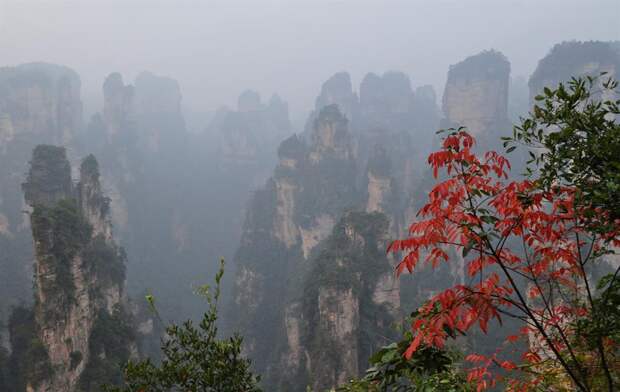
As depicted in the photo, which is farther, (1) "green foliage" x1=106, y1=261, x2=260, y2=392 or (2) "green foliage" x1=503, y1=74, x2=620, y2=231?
(1) "green foliage" x1=106, y1=261, x2=260, y2=392

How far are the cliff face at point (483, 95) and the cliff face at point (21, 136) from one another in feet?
174

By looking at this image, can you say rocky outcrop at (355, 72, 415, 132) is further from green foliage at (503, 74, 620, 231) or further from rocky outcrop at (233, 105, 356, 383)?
green foliage at (503, 74, 620, 231)

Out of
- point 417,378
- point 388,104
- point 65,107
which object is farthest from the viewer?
point 388,104

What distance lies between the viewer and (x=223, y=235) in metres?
69.6

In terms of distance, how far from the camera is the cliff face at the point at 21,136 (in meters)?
40.5

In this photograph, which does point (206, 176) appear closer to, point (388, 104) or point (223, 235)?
point (223, 235)

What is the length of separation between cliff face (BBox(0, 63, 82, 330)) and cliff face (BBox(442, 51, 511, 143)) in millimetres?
53010

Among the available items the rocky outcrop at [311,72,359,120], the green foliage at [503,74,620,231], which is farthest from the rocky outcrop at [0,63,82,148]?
the green foliage at [503,74,620,231]

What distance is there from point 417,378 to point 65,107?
73812mm

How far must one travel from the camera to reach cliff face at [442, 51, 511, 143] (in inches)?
2238

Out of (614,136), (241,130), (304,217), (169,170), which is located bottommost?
(614,136)

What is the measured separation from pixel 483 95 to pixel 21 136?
6277 cm

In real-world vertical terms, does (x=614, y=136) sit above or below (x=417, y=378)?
above

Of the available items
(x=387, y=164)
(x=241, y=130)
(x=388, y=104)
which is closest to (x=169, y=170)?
(x=241, y=130)
